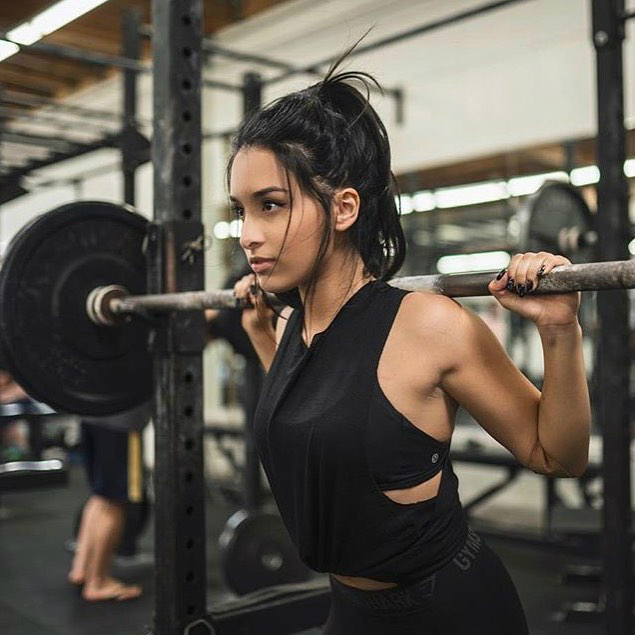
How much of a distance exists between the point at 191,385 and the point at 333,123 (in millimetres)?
766

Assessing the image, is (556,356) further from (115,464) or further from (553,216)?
(115,464)

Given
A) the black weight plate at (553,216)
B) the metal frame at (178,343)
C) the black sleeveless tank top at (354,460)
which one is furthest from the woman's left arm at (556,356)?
the black weight plate at (553,216)

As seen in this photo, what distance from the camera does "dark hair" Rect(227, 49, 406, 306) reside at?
1015 millimetres

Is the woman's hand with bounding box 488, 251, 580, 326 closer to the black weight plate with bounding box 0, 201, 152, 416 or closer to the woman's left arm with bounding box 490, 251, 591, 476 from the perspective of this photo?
the woman's left arm with bounding box 490, 251, 591, 476

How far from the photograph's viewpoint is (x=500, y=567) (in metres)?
1.11

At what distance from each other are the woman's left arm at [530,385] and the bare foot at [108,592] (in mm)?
2551

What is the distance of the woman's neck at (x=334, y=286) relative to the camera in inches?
42.3

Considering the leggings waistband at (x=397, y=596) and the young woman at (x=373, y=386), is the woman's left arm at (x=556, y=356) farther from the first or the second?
the leggings waistband at (x=397, y=596)

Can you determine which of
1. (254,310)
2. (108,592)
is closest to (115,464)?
(108,592)

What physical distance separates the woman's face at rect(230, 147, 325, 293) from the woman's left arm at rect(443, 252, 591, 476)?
209 mm

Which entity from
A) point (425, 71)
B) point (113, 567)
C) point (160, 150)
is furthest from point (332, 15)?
point (160, 150)

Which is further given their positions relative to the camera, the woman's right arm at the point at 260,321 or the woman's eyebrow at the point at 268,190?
the woman's right arm at the point at 260,321

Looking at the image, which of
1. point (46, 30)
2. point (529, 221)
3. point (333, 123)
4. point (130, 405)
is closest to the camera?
point (333, 123)

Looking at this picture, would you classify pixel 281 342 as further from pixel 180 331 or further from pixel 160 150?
pixel 160 150
